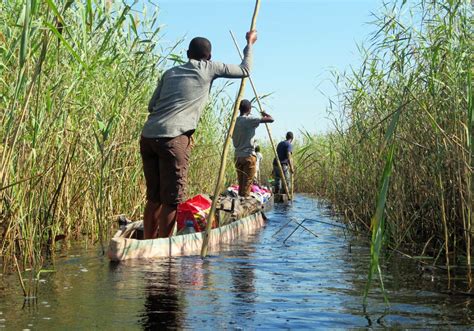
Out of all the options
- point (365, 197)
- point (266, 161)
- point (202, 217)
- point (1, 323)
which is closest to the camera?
point (1, 323)

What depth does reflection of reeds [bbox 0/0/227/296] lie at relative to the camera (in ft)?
16.3

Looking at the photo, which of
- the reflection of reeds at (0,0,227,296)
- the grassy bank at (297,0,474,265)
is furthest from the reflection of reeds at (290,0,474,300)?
the reflection of reeds at (0,0,227,296)

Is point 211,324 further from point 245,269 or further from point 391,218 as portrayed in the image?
point 391,218

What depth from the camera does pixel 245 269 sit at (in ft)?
21.1

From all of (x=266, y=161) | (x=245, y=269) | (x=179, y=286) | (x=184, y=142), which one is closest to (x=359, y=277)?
(x=245, y=269)

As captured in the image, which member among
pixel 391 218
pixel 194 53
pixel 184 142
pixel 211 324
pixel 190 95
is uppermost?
pixel 194 53

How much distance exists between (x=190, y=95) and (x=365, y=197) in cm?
317

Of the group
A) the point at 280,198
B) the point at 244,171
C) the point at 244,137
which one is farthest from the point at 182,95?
the point at 280,198

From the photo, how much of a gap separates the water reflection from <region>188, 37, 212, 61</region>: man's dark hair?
217cm

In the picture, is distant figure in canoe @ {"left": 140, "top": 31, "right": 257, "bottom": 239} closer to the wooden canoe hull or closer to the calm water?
the wooden canoe hull

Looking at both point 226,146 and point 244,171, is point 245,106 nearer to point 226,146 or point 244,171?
point 244,171

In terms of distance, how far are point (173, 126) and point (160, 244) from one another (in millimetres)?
1141

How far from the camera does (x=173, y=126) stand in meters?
6.84

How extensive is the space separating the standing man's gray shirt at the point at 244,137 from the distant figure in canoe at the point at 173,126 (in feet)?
15.0
